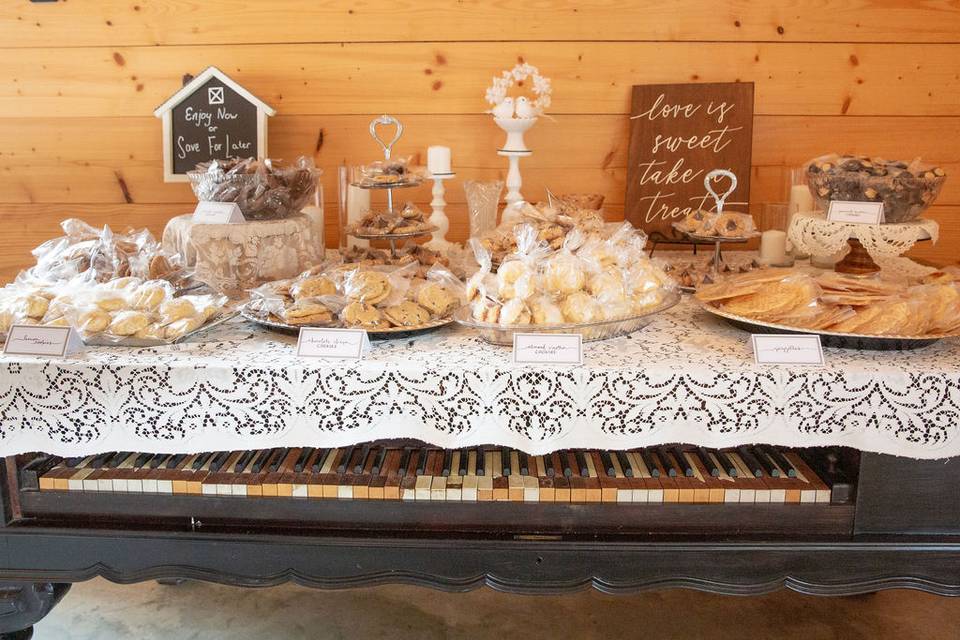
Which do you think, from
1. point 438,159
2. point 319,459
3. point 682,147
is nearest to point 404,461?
point 319,459

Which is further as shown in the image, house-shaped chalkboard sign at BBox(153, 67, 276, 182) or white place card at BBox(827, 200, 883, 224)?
house-shaped chalkboard sign at BBox(153, 67, 276, 182)

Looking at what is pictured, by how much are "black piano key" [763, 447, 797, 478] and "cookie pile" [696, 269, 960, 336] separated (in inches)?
10.0

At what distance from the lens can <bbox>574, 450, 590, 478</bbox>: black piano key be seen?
1487mm

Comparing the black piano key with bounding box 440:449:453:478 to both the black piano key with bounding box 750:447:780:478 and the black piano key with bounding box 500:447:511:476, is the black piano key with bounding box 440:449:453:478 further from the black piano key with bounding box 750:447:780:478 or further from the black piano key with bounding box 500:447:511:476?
the black piano key with bounding box 750:447:780:478

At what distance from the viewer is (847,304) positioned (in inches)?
58.7

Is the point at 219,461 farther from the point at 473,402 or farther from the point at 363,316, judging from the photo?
the point at 473,402

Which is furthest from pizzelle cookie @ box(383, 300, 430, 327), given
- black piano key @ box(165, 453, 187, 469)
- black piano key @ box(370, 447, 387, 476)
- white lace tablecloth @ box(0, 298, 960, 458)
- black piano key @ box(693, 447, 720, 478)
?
black piano key @ box(693, 447, 720, 478)

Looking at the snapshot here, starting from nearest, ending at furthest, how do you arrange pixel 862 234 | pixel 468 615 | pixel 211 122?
pixel 862 234 → pixel 468 615 → pixel 211 122

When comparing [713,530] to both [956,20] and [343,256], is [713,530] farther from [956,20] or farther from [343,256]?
[956,20]

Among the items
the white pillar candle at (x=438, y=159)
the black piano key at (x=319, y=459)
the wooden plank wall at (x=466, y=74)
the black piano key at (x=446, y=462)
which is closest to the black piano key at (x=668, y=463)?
the black piano key at (x=446, y=462)

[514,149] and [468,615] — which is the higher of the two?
[514,149]

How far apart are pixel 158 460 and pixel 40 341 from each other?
298 mm

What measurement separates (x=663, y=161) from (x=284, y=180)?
1126mm

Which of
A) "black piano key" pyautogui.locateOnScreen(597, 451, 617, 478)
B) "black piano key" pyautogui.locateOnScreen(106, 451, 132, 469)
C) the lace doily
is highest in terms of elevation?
the lace doily
